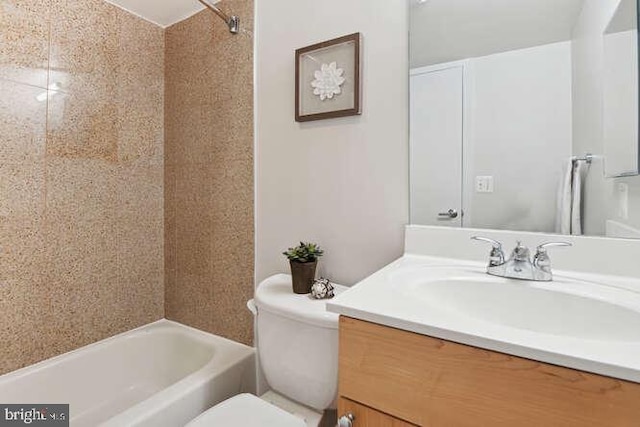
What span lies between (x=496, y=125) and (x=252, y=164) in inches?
39.1

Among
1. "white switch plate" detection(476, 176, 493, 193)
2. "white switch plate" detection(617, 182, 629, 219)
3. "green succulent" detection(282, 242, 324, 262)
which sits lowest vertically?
"green succulent" detection(282, 242, 324, 262)

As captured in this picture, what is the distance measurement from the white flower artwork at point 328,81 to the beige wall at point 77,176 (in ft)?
3.48

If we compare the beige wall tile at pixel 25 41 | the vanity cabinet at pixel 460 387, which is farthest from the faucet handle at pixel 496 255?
the beige wall tile at pixel 25 41

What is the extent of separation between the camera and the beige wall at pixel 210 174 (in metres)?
1.48

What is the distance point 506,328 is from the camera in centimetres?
53

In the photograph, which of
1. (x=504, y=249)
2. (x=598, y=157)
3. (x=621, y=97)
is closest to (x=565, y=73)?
(x=621, y=97)

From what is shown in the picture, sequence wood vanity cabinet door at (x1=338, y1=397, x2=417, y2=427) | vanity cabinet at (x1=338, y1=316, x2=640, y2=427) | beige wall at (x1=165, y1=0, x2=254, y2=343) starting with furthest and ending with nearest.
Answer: beige wall at (x1=165, y1=0, x2=254, y2=343) < wood vanity cabinet door at (x1=338, y1=397, x2=417, y2=427) < vanity cabinet at (x1=338, y1=316, x2=640, y2=427)

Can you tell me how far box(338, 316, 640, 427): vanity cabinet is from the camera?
1.42 ft

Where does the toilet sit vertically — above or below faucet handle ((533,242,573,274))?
below

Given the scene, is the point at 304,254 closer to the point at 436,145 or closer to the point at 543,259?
the point at 436,145

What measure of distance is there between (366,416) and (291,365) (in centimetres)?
41

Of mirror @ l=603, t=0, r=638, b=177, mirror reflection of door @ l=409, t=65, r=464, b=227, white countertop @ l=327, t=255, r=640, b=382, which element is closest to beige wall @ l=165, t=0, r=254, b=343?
mirror reflection of door @ l=409, t=65, r=464, b=227

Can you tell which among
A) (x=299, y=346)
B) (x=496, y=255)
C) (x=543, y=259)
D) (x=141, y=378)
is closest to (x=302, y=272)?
(x=299, y=346)

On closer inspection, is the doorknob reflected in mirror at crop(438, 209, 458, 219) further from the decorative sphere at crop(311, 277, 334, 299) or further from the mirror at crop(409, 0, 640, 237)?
the decorative sphere at crop(311, 277, 334, 299)
